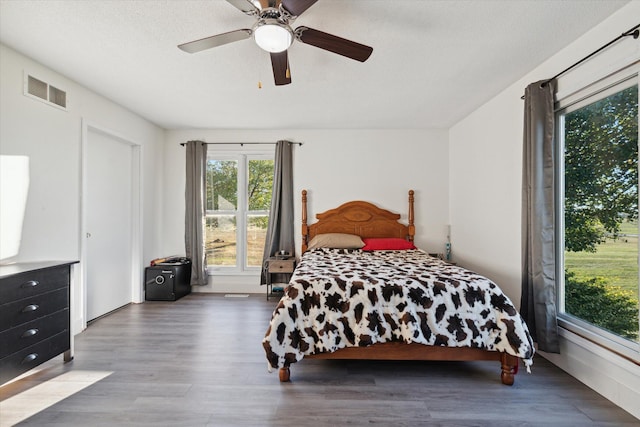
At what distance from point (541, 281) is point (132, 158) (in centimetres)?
461

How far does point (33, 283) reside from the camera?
2037 millimetres

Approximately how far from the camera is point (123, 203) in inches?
149

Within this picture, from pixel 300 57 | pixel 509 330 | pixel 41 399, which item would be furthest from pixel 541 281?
pixel 41 399

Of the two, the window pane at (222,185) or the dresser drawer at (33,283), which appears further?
the window pane at (222,185)

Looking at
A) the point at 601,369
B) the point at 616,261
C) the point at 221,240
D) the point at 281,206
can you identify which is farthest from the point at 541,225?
the point at 221,240

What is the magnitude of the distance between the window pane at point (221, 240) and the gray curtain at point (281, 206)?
1.90 ft

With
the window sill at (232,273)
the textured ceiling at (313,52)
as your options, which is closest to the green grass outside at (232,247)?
the window sill at (232,273)

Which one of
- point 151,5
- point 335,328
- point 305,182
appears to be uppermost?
point 151,5

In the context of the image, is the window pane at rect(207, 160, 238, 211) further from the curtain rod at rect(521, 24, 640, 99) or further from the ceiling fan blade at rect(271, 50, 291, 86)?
the curtain rod at rect(521, 24, 640, 99)

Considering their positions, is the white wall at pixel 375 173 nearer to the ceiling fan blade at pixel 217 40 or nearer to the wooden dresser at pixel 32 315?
the wooden dresser at pixel 32 315

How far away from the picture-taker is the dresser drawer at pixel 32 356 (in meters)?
1.86

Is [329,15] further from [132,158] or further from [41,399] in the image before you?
[132,158]

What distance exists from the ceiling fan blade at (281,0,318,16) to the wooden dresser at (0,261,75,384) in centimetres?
231

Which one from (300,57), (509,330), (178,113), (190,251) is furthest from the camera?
(190,251)
